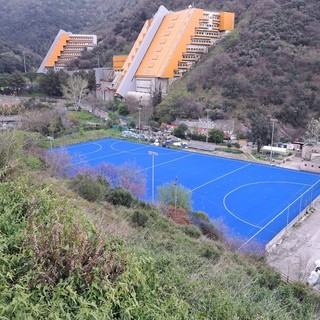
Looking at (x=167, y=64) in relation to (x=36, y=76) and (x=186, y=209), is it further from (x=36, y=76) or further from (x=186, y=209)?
(x=186, y=209)

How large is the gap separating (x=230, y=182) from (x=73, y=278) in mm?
18956

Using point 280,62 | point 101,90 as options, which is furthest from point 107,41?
point 280,62

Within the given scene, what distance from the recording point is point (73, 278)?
2.99 m

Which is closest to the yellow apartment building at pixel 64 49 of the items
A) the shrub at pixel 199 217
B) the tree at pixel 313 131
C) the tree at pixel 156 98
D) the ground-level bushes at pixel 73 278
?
the tree at pixel 156 98

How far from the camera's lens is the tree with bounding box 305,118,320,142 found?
29719 mm

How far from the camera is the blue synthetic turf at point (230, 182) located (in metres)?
16.1

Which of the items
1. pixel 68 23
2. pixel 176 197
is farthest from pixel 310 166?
pixel 68 23

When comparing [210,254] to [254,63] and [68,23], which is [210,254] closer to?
[254,63]

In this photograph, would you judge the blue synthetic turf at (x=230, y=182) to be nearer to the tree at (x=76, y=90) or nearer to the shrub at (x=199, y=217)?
the shrub at (x=199, y=217)

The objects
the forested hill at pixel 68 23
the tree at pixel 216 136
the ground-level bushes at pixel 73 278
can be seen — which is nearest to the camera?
the ground-level bushes at pixel 73 278

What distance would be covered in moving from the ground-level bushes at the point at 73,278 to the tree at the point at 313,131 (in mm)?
29301

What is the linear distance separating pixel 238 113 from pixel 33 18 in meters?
61.7

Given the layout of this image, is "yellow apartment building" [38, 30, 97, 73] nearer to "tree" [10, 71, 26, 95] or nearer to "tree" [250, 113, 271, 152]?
"tree" [10, 71, 26, 95]

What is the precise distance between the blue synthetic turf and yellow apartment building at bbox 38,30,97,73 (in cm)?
3594
